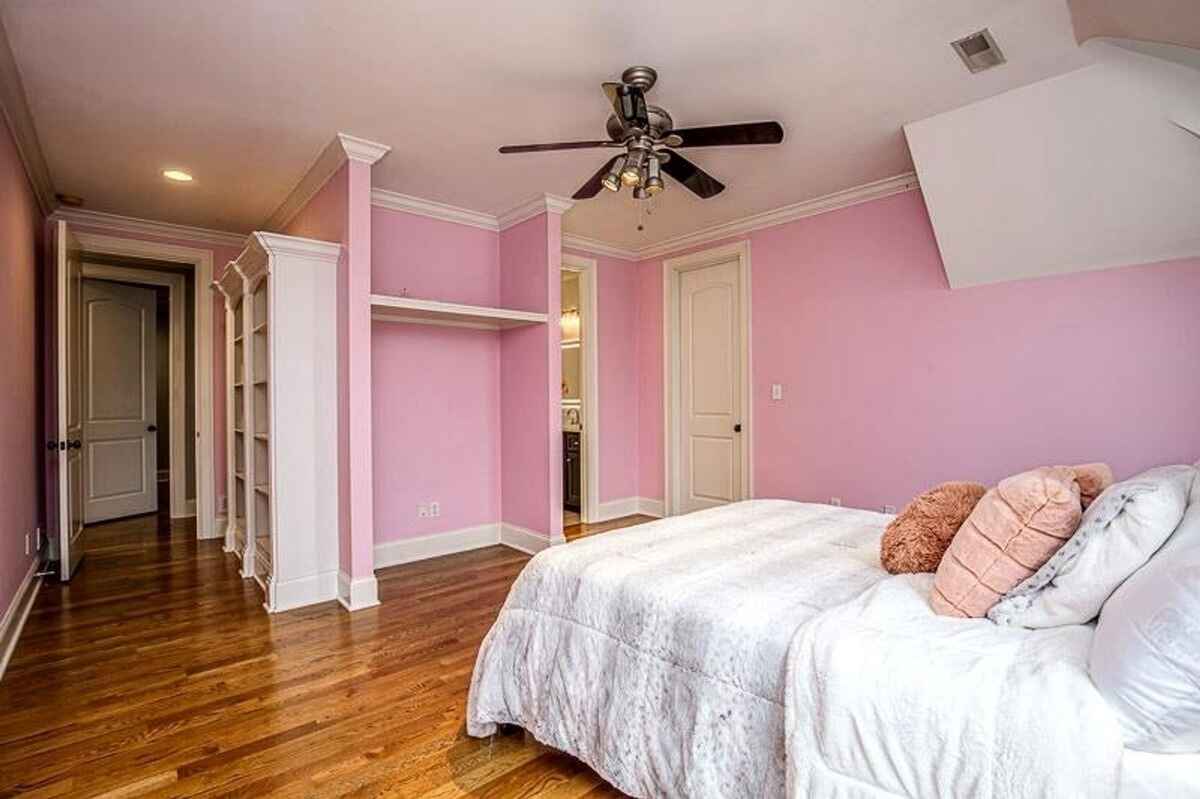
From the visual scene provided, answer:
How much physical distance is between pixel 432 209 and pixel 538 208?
765 mm

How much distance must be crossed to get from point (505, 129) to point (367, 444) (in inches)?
72.3

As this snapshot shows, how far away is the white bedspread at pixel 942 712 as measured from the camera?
95 centimetres

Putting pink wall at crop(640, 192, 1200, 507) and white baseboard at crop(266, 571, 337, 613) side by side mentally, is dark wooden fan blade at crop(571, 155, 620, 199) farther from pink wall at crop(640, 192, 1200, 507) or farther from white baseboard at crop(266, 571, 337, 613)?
white baseboard at crop(266, 571, 337, 613)

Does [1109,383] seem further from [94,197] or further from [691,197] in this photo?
[94,197]

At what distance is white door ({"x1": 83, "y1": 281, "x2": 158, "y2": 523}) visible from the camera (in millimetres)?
5418

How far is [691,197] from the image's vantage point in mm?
4070

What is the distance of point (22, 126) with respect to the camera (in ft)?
9.68

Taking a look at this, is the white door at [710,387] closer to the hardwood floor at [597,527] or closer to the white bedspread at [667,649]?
the hardwood floor at [597,527]

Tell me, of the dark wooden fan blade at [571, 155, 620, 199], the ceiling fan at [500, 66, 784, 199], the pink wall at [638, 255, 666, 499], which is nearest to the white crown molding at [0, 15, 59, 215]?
the ceiling fan at [500, 66, 784, 199]

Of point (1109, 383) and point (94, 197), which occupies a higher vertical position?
point (94, 197)

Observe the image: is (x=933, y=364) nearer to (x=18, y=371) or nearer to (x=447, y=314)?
(x=447, y=314)

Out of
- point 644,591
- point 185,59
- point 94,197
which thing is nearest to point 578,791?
point 644,591

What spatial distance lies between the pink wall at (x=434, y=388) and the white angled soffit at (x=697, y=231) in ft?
0.23

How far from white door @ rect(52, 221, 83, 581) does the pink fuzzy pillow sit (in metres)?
4.31
